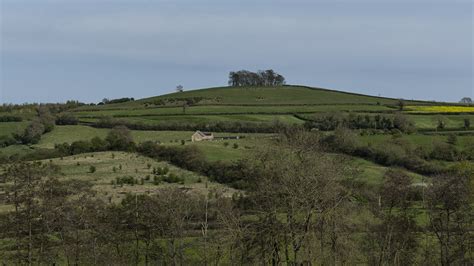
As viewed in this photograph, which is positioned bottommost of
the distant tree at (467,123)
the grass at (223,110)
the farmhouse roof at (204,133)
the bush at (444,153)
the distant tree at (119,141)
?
the bush at (444,153)

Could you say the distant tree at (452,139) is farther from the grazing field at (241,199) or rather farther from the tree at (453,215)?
the tree at (453,215)

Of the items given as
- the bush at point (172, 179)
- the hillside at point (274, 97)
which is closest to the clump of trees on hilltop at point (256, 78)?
the hillside at point (274, 97)

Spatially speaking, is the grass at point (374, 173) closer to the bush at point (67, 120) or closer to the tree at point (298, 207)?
the tree at point (298, 207)

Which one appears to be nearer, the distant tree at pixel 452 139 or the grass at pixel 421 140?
the grass at pixel 421 140

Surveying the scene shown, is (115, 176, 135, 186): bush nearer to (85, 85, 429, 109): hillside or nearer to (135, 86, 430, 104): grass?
(85, 85, 429, 109): hillside

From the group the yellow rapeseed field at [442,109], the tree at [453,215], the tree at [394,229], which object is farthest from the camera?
the yellow rapeseed field at [442,109]

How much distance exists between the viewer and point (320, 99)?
128750 millimetres

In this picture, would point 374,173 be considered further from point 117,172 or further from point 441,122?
point 441,122

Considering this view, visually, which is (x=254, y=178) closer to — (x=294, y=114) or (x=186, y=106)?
(x=294, y=114)

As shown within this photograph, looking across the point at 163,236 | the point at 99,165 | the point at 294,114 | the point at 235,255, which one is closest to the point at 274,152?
the point at 235,255

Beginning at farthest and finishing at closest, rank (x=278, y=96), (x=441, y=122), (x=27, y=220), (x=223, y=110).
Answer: (x=278, y=96), (x=223, y=110), (x=441, y=122), (x=27, y=220)

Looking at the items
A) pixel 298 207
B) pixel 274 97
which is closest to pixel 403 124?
pixel 274 97

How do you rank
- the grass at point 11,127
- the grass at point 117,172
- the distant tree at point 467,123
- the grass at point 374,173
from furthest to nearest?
the grass at point 11,127, the distant tree at point 467,123, the grass at point 374,173, the grass at point 117,172

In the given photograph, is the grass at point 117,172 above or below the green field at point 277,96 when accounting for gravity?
below
